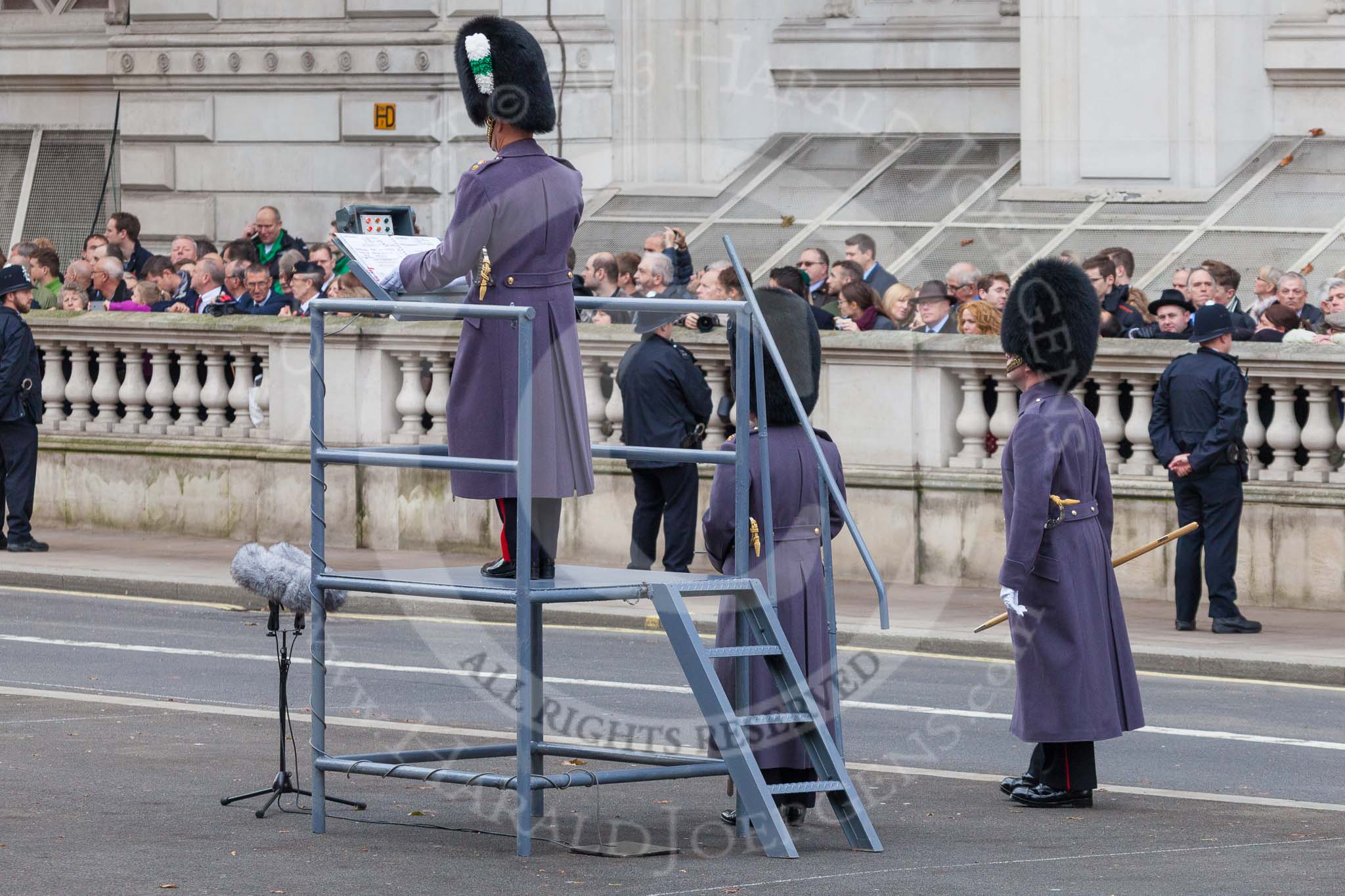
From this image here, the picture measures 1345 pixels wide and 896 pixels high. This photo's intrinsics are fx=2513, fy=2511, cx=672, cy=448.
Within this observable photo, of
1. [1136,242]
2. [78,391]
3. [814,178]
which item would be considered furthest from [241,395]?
[1136,242]

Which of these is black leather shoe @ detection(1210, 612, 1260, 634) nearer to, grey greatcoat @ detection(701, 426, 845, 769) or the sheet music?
grey greatcoat @ detection(701, 426, 845, 769)

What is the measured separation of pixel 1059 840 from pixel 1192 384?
613cm

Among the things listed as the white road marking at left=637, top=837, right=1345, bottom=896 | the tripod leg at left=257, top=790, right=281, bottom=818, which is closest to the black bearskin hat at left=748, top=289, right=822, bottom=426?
the white road marking at left=637, top=837, right=1345, bottom=896

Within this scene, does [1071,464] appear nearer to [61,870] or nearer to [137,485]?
[61,870]

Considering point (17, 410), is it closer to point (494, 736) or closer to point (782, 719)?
point (494, 736)

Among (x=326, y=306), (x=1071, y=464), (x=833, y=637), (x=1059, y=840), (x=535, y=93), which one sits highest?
(x=535, y=93)

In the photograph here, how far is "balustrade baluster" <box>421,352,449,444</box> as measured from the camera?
17.5 m

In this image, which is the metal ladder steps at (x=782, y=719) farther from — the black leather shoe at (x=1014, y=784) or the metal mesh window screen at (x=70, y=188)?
the metal mesh window screen at (x=70, y=188)

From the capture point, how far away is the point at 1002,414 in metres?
15.8

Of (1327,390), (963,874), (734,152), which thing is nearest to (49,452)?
(734,152)

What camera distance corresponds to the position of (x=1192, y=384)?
1413cm

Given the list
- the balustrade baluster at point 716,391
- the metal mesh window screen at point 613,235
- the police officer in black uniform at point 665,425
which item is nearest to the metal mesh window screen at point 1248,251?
the balustrade baluster at point 716,391

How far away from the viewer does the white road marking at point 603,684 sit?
11.1 meters

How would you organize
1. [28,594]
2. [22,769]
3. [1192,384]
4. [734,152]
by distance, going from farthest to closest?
[734,152] < [28,594] < [1192,384] < [22,769]
